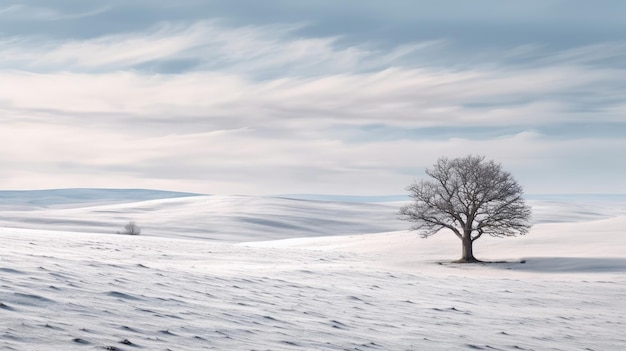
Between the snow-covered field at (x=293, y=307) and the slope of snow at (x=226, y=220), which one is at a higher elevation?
the slope of snow at (x=226, y=220)

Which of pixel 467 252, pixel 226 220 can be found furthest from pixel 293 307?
pixel 226 220

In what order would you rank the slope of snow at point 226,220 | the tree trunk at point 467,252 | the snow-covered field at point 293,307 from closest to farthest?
the snow-covered field at point 293,307 < the tree trunk at point 467,252 < the slope of snow at point 226,220

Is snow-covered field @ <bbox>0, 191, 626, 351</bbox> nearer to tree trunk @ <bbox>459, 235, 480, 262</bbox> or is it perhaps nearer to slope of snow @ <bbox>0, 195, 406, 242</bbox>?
tree trunk @ <bbox>459, 235, 480, 262</bbox>

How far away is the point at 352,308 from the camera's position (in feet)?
55.3

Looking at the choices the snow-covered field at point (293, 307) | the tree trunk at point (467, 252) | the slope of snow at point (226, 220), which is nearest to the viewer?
the snow-covered field at point (293, 307)

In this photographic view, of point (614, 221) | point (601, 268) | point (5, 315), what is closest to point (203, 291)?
point (5, 315)

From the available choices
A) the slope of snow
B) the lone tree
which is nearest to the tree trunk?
the lone tree

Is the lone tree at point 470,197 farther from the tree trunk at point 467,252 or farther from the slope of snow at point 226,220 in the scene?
the slope of snow at point 226,220

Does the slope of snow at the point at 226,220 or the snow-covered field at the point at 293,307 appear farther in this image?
the slope of snow at the point at 226,220

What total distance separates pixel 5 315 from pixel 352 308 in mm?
9072

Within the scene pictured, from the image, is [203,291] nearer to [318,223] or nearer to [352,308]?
[352,308]

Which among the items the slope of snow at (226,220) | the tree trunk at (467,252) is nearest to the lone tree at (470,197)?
the tree trunk at (467,252)

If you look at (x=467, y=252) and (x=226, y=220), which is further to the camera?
(x=226, y=220)

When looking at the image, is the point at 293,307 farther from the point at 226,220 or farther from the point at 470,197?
the point at 226,220
